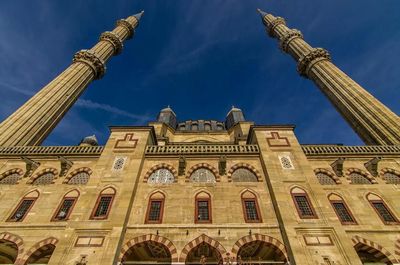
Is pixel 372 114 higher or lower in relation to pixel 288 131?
higher

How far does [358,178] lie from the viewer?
15961mm

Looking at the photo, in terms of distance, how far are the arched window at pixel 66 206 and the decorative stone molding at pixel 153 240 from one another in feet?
13.4

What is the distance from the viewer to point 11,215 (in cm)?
1385

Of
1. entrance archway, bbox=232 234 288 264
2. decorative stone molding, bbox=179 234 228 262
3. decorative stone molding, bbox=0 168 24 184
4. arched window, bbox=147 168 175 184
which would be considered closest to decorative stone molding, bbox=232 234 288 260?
entrance archway, bbox=232 234 288 264

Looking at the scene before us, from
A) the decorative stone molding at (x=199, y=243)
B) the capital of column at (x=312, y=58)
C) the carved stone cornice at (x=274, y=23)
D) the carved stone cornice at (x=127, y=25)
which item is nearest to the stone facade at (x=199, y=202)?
the decorative stone molding at (x=199, y=243)

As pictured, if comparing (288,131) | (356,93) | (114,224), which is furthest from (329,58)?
(114,224)

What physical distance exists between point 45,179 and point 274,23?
40433 mm

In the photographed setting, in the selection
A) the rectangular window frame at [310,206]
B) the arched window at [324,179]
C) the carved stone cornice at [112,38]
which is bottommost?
the rectangular window frame at [310,206]

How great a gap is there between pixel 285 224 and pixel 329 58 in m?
27.0

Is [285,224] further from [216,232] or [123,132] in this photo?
[123,132]

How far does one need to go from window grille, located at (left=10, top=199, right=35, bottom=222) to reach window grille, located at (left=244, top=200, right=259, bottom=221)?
12.2 m

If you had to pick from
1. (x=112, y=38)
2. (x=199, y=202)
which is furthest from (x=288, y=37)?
(x=199, y=202)

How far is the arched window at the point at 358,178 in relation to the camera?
51.6ft

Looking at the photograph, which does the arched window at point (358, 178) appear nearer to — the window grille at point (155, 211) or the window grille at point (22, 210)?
the window grille at point (155, 211)
